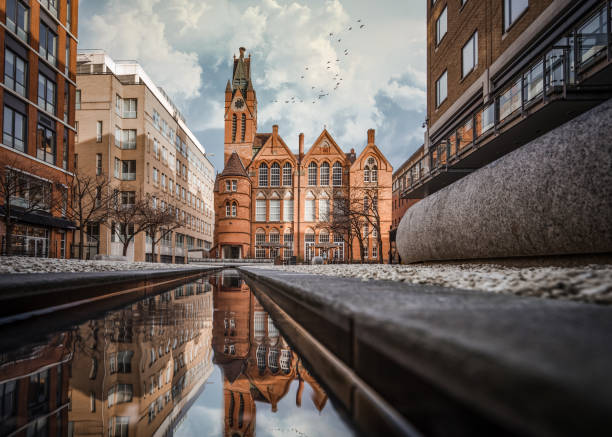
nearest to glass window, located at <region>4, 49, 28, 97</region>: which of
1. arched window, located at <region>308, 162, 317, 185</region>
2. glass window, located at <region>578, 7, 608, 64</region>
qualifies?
glass window, located at <region>578, 7, 608, 64</region>

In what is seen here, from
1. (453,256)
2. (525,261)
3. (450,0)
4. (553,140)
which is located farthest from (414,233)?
(450,0)

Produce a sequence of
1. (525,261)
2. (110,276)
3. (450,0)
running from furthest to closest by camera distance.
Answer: (450,0)
(525,261)
(110,276)

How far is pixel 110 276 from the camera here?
4125mm

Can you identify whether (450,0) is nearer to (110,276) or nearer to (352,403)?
(110,276)

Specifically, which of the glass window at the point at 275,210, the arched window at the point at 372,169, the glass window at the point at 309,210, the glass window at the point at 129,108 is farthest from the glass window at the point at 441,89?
the glass window at the point at 275,210

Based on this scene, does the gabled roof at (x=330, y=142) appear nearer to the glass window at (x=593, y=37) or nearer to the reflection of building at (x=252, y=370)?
the glass window at (x=593, y=37)

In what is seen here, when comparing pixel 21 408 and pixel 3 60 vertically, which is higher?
pixel 3 60

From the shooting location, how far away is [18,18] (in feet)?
67.3

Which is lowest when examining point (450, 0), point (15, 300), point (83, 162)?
point (15, 300)

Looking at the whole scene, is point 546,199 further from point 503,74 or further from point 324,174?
point 324,174

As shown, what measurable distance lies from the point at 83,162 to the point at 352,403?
40003 mm

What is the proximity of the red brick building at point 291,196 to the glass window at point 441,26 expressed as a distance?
95.1 feet

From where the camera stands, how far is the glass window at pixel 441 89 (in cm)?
1711

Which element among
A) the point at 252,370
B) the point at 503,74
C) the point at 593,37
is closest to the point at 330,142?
the point at 503,74
